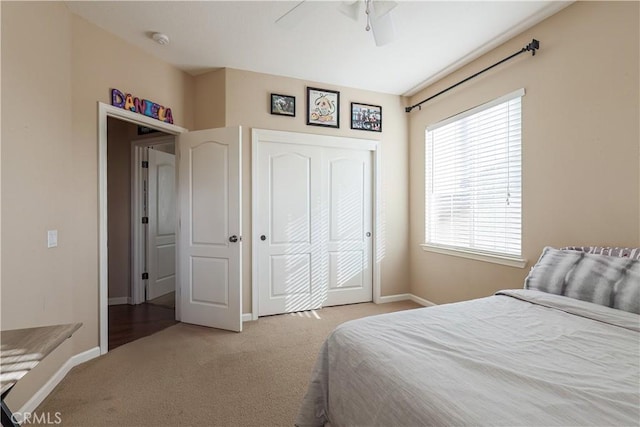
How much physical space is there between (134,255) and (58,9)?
8.92ft

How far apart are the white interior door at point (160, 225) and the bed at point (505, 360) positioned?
344 centimetres

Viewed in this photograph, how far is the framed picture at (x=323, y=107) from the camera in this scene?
3.52 m

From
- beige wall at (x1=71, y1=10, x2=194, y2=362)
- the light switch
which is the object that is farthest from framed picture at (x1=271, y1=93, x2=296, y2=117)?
the light switch

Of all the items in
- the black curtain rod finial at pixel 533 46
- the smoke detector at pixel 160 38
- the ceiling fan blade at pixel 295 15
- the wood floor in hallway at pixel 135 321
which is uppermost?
the smoke detector at pixel 160 38

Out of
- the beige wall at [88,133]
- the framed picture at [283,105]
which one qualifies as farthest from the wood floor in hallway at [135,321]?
the framed picture at [283,105]

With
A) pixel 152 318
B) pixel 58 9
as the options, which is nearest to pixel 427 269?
pixel 152 318

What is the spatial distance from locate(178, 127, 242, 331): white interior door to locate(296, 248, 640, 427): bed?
1.78 m

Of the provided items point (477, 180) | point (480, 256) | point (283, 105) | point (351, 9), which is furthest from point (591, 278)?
point (283, 105)

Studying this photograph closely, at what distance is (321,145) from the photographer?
3592 millimetres

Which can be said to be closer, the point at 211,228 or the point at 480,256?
the point at 480,256

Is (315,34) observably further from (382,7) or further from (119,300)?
(119,300)

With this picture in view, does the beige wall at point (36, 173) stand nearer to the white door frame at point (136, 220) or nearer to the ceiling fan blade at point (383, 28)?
the white door frame at point (136, 220)

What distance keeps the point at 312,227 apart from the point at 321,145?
1.01 metres

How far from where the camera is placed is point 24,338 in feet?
3.68
